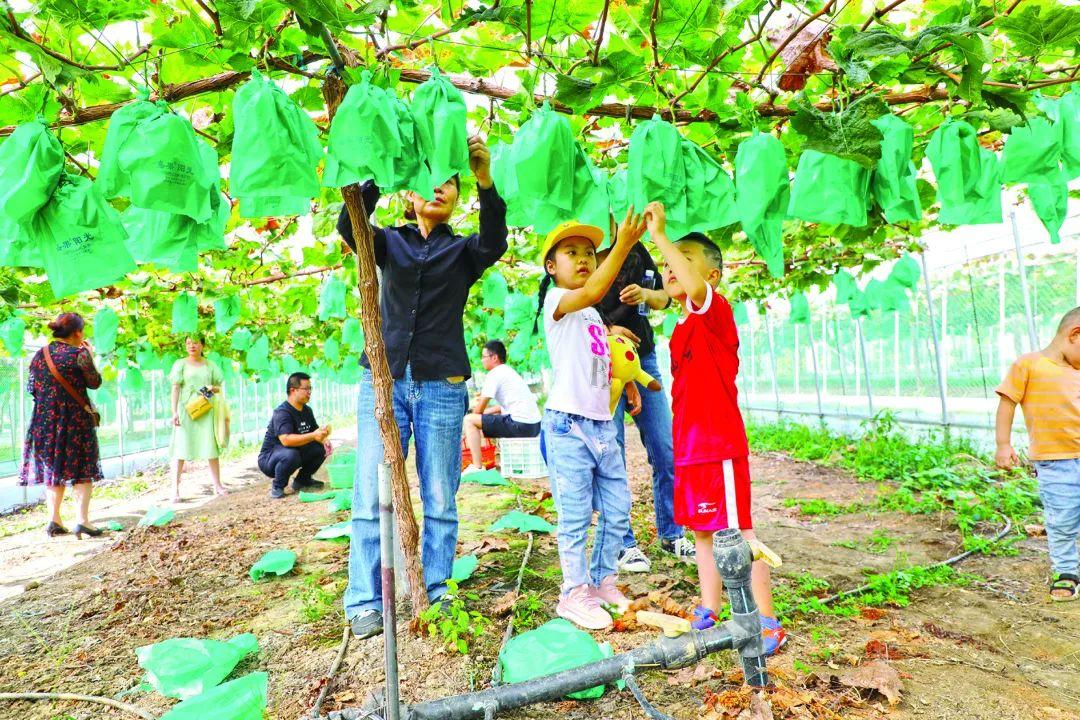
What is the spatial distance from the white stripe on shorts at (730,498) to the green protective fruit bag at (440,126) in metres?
1.25

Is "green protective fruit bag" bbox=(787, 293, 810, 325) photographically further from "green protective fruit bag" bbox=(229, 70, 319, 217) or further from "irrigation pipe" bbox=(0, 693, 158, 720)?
"irrigation pipe" bbox=(0, 693, 158, 720)

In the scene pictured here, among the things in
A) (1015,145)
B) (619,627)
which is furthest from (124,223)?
(1015,145)

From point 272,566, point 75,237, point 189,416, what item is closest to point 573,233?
point 75,237

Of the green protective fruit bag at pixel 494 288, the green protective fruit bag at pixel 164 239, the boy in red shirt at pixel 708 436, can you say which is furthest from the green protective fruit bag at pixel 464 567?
the green protective fruit bag at pixel 494 288

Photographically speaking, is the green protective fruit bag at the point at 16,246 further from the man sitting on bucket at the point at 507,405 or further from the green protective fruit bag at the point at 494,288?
the man sitting on bucket at the point at 507,405

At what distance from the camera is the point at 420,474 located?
2.15 meters

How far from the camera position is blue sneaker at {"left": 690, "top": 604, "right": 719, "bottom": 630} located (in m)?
1.87

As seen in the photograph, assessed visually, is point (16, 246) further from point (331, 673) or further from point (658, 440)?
point (658, 440)

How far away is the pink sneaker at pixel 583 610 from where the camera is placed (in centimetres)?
204

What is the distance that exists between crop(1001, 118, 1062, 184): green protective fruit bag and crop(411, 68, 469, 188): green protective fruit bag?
1756 mm

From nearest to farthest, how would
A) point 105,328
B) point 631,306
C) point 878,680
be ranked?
1. point 878,680
2. point 631,306
3. point 105,328

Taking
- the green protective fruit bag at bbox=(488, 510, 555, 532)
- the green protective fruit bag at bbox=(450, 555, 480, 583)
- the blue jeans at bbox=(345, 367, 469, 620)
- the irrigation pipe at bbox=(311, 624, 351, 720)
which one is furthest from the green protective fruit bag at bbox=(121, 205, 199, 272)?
the green protective fruit bag at bbox=(488, 510, 555, 532)

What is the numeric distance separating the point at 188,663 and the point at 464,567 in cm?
110

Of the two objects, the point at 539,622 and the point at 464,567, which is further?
the point at 464,567
